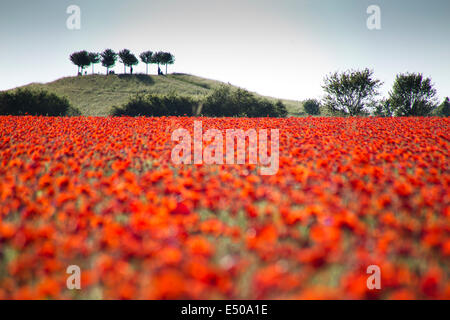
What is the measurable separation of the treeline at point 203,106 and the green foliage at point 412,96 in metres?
23.4

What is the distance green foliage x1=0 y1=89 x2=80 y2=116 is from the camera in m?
19.5

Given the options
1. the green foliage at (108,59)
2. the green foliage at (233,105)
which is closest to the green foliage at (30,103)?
the green foliage at (233,105)

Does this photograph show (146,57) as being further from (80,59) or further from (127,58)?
(80,59)

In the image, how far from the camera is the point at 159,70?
73312 millimetres

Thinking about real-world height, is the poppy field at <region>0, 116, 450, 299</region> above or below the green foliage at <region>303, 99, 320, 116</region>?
below

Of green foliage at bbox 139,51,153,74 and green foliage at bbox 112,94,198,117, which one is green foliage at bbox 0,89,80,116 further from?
green foliage at bbox 139,51,153,74

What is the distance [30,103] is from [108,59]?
166ft

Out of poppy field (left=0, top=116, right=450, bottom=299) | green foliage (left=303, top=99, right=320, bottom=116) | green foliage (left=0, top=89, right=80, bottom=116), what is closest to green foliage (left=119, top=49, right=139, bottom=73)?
green foliage (left=303, top=99, right=320, bottom=116)

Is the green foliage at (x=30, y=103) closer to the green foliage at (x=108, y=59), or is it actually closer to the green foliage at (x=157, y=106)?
the green foliage at (x=157, y=106)

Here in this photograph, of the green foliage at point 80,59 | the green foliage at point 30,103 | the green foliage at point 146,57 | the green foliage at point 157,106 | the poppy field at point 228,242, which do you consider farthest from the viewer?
the green foliage at point 146,57

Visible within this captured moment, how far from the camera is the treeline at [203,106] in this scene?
21047 millimetres

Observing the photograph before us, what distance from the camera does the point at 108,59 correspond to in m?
64.7

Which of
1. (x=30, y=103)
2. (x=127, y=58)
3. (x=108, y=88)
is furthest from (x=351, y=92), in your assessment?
(x=127, y=58)
